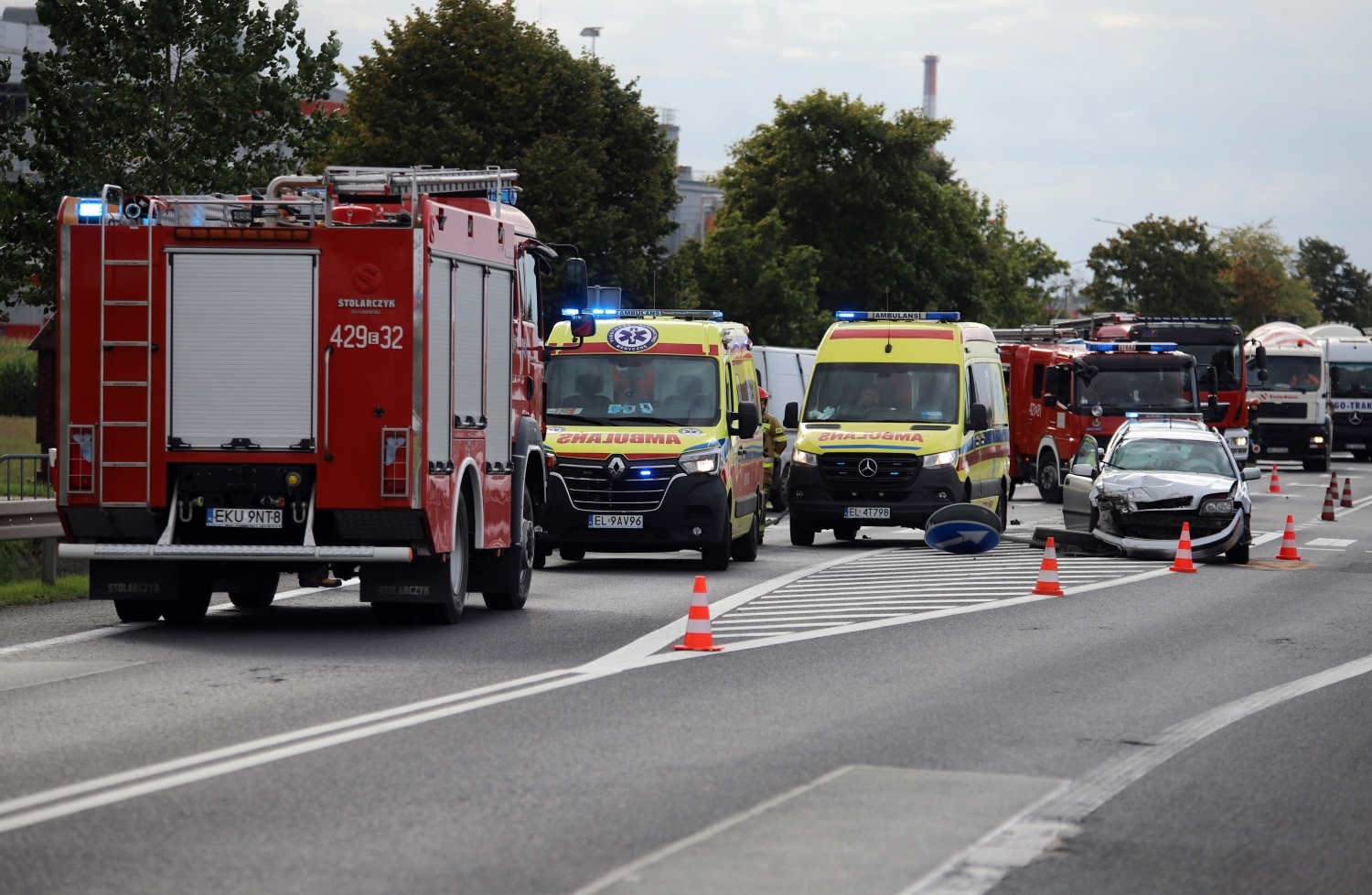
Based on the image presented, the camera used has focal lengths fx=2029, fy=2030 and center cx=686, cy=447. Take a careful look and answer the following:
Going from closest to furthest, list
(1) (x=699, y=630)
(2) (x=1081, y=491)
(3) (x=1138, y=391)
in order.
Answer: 1. (1) (x=699, y=630)
2. (2) (x=1081, y=491)
3. (3) (x=1138, y=391)

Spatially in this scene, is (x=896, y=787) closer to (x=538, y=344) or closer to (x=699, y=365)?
(x=538, y=344)

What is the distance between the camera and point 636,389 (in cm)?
2131

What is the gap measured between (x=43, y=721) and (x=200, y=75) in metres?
17.1

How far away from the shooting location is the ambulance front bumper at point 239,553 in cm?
1321

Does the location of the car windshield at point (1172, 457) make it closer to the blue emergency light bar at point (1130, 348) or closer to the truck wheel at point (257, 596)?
the truck wheel at point (257, 596)

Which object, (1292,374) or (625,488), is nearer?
(625,488)

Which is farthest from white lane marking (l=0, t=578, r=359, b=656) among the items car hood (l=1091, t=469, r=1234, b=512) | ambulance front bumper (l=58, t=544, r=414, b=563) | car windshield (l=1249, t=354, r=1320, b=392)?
car windshield (l=1249, t=354, r=1320, b=392)

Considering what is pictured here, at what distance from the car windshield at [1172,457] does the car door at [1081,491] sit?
0.63m

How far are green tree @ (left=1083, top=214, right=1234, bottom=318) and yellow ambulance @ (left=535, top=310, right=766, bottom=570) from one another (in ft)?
282

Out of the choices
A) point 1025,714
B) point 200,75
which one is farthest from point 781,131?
point 1025,714

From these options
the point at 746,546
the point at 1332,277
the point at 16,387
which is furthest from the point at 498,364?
the point at 1332,277

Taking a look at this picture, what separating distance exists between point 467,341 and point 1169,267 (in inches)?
3740

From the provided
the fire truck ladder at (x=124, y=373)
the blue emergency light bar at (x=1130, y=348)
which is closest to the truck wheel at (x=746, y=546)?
the fire truck ladder at (x=124, y=373)

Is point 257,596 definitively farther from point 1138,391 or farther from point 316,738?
point 1138,391
